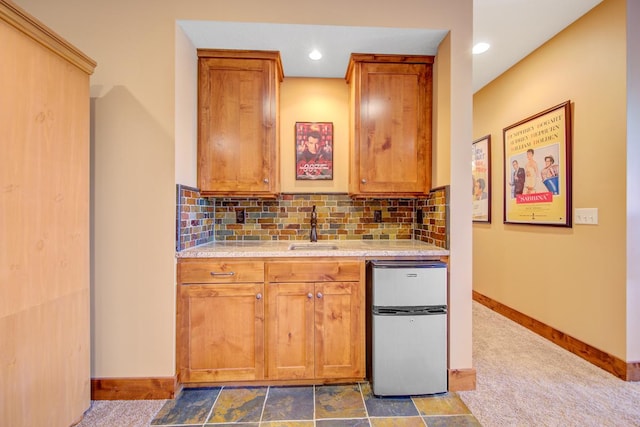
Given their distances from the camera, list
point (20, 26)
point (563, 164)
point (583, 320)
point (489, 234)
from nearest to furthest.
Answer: point (20, 26), point (583, 320), point (563, 164), point (489, 234)

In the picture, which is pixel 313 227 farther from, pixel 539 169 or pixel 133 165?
pixel 539 169

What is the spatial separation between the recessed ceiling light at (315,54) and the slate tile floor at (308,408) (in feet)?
8.02

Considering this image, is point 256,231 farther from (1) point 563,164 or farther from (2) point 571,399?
(1) point 563,164

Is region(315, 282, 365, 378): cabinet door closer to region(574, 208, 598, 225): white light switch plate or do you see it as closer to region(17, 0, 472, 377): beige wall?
region(17, 0, 472, 377): beige wall

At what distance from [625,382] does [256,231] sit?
2943mm

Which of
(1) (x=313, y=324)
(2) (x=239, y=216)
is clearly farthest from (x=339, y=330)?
(2) (x=239, y=216)

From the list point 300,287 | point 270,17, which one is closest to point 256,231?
point 300,287

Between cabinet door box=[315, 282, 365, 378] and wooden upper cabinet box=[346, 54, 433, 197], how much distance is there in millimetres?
852

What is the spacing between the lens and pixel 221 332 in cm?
182

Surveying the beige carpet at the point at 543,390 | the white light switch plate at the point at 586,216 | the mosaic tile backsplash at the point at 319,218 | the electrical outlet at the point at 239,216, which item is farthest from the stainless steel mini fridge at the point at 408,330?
the white light switch plate at the point at 586,216

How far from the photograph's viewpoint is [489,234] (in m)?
3.37

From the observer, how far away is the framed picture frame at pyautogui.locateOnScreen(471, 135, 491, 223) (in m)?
3.35

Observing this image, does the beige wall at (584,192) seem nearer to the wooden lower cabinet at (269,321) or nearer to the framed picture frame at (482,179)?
the framed picture frame at (482,179)

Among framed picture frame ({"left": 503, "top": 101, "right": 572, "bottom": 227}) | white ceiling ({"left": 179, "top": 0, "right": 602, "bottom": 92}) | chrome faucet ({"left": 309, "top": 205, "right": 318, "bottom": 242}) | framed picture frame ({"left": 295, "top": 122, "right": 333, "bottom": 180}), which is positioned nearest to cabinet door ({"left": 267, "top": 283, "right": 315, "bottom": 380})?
chrome faucet ({"left": 309, "top": 205, "right": 318, "bottom": 242})
